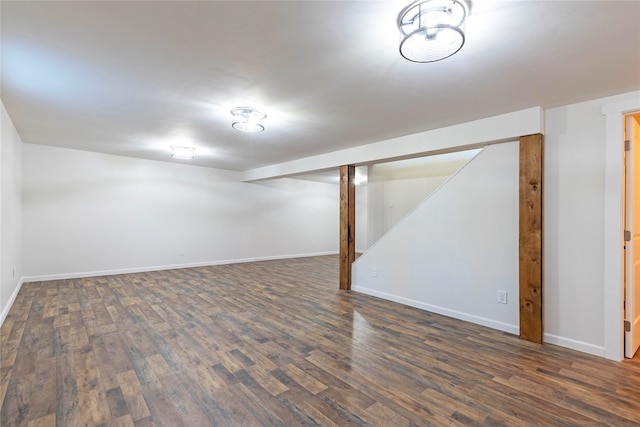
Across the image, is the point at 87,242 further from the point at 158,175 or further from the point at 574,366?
the point at 574,366

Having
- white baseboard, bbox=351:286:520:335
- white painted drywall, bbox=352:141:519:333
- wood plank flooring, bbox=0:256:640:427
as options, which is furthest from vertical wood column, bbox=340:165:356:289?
wood plank flooring, bbox=0:256:640:427

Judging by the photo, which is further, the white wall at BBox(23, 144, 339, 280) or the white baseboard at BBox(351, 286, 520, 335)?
the white wall at BBox(23, 144, 339, 280)

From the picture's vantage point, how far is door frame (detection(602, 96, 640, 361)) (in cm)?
251

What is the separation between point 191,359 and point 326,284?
3029 millimetres

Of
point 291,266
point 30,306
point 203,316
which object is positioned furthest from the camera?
point 291,266

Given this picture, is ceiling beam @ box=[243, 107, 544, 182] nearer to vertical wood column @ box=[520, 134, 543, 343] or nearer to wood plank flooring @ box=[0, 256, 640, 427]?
vertical wood column @ box=[520, 134, 543, 343]

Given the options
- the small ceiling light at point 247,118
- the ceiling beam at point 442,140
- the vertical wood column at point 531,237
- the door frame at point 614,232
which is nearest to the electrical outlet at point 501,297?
the vertical wood column at point 531,237

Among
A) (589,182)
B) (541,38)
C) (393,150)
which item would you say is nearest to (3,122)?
(393,150)

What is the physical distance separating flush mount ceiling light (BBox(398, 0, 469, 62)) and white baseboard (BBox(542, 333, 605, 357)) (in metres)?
2.89

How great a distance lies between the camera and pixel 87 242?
549cm

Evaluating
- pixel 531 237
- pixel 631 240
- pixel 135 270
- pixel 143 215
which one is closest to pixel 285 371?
pixel 531 237

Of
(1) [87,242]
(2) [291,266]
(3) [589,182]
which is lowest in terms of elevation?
(2) [291,266]

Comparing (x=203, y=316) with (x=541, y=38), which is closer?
(x=541, y=38)

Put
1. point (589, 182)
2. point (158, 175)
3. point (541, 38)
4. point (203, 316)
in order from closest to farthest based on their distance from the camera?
point (541, 38) → point (589, 182) → point (203, 316) → point (158, 175)
